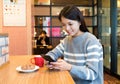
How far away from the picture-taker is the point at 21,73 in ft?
5.01

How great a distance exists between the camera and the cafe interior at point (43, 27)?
3192mm

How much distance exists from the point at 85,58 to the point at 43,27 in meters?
5.96

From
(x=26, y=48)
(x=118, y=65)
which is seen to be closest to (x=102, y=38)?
(x=118, y=65)

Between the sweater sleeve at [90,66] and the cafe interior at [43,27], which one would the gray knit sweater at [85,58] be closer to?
the sweater sleeve at [90,66]

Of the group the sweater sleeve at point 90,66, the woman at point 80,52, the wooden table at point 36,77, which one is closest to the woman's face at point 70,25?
the woman at point 80,52

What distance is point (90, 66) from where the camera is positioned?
143cm

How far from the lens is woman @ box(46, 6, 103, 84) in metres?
1.43

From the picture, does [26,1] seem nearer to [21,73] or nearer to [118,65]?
[21,73]

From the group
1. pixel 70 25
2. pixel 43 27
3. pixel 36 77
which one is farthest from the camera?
pixel 43 27

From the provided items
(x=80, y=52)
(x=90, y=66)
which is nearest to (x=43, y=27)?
(x=80, y=52)

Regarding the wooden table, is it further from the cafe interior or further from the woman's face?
the woman's face

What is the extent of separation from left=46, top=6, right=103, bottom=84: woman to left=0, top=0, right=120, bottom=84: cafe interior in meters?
0.09

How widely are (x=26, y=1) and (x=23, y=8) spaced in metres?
0.11

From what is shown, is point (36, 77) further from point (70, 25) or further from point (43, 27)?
point (43, 27)
